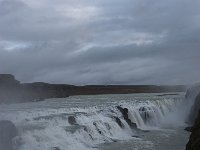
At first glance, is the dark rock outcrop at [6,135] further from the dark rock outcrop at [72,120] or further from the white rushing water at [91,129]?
the dark rock outcrop at [72,120]

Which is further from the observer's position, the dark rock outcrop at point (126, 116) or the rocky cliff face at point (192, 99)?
the rocky cliff face at point (192, 99)

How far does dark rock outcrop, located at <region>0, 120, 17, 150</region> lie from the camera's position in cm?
1938

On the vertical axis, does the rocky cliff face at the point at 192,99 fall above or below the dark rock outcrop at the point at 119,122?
above

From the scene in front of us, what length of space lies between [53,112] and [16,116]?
4331mm

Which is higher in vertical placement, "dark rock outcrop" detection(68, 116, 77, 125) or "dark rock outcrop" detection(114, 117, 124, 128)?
"dark rock outcrop" detection(68, 116, 77, 125)

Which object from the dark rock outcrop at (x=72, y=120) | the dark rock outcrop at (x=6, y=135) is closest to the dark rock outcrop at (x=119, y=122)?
the dark rock outcrop at (x=72, y=120)

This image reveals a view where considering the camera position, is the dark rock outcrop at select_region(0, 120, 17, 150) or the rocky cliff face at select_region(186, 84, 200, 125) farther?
the rocky cliff face at select_region(186, 84, 200, 125)

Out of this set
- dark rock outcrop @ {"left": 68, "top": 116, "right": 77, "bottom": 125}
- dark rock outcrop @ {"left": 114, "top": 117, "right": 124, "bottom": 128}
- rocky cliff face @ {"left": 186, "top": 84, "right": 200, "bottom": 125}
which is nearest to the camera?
dark rock outcrop @ {"left": 68, "top": 116, "right": 77, "bottom": 125}

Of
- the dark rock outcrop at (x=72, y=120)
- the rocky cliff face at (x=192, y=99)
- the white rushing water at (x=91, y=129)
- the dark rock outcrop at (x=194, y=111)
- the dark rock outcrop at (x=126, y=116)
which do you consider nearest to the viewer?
the white rushing water at (x=91, y=129)

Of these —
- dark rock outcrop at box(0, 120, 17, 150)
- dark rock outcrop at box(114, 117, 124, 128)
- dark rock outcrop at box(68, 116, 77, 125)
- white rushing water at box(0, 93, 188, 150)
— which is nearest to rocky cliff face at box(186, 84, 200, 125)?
white rushing water at box(0, 93, 188, 150)

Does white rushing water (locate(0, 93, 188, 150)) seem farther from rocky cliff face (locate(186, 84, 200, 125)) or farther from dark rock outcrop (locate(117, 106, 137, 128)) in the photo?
rocky cliff face (locate(186, 84, 200, 125))

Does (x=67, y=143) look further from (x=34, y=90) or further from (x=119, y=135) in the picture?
(x=34, y=90)

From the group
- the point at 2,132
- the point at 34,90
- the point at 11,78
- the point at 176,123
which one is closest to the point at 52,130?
the point at 2,132

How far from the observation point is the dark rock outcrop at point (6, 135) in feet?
63.6
